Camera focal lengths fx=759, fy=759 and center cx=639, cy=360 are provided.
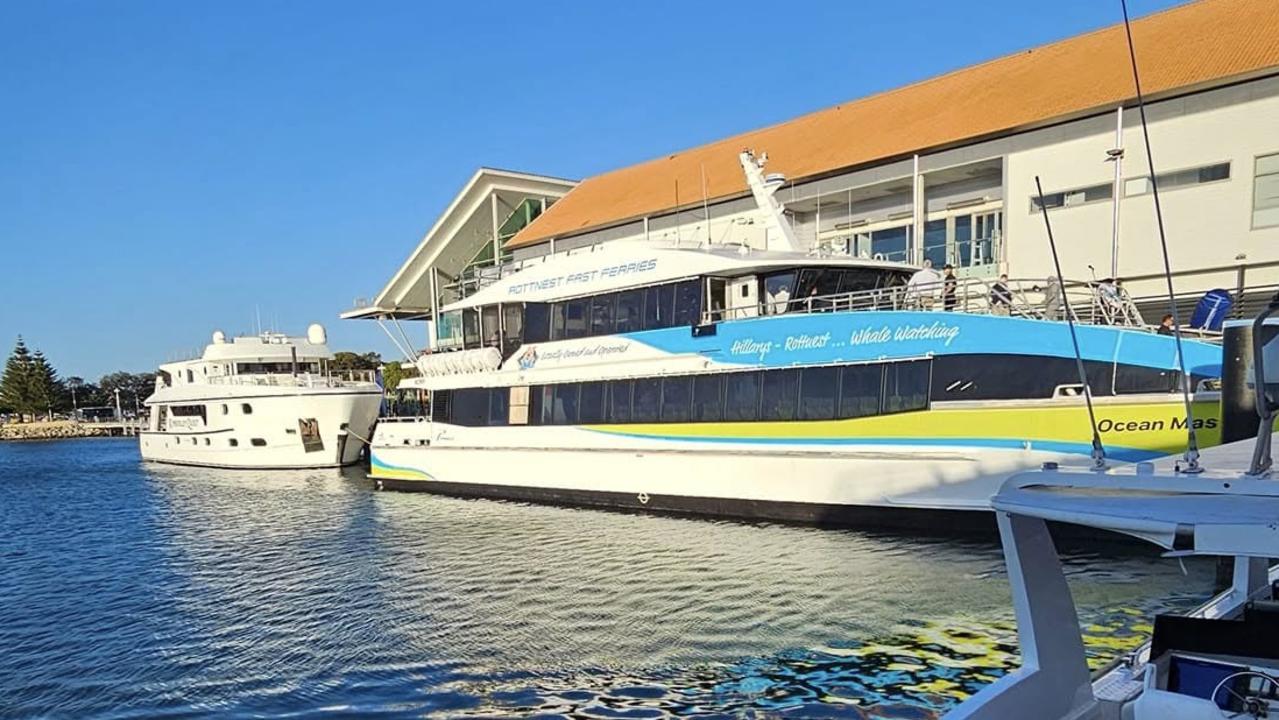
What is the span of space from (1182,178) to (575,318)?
14073 millimetres

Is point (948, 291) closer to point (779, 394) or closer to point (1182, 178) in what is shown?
point (779, 394)

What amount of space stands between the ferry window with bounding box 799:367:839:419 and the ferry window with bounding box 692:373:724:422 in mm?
1640

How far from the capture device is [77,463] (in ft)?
130

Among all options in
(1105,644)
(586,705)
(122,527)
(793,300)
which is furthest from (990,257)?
(122,527)

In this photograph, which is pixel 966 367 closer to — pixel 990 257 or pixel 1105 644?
pixel 1105 644

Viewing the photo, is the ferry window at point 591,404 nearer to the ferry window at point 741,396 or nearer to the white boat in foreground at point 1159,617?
the ferry window at point 741,396

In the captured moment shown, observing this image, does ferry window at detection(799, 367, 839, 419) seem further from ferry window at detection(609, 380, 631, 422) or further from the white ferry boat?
ferry window at detection(609, 380, 631, 422)

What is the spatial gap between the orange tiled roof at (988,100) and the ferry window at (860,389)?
34.9 ft

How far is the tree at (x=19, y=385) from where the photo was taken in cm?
8444

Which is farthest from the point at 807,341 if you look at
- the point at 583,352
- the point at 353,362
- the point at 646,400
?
the point at 353,362

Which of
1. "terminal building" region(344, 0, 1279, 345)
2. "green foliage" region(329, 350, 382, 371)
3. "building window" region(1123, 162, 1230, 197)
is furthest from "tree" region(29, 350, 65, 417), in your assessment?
"building window" region(1123, 162, 1230, 197)

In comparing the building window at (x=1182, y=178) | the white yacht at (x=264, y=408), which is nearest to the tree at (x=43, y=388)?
the white yacht at (x=264, y=408)

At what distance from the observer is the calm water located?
657 cm

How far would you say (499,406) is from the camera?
17.5m
